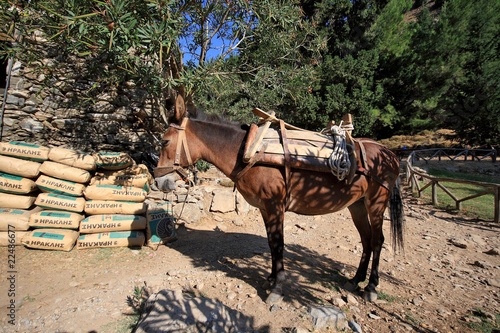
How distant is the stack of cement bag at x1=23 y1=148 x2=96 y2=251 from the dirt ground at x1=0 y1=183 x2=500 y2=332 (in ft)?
0.81

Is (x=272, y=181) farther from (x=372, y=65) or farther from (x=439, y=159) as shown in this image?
(x=439, y=159)

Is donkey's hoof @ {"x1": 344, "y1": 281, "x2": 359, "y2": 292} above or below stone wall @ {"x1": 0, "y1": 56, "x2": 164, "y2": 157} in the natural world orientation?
below

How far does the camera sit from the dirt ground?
266 cm

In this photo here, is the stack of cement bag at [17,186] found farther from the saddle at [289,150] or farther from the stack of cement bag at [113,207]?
the saddle at [289,150]

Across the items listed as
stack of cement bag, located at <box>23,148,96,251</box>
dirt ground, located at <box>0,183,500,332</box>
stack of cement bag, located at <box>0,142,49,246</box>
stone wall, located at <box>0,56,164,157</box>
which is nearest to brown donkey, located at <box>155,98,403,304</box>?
dirt ground, located at <box>0,183,500,332</box>

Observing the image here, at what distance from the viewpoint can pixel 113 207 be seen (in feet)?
14.0

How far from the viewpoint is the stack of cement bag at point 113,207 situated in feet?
13.5

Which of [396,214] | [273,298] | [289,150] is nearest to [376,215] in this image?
[396,214]

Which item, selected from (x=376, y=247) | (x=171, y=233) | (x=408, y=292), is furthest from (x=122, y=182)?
(x=408, y=292)

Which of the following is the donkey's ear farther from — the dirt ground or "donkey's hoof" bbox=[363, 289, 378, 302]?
"donkey's hoof" bbox=[363, 289, 378, 302]

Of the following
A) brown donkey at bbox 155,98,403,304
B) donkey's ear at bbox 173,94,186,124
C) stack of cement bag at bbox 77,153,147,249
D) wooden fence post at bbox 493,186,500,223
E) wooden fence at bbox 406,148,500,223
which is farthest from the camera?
wooden fence at bbox 406,148,500,223

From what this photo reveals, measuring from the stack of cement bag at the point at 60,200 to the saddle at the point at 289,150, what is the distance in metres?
3.15

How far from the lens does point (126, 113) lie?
23.5 ft

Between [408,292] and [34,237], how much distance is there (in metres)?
5.80
